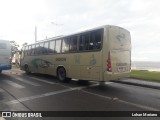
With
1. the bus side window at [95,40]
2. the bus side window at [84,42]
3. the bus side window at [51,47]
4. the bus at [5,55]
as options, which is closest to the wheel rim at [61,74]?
the bus side window at [51,47]

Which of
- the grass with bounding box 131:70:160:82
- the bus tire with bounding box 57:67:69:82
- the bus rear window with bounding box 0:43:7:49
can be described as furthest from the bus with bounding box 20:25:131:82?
the bus rear window with bounding box 0:43:7:49

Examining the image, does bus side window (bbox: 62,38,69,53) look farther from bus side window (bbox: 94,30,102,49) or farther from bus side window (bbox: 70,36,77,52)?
bus side window (bbox: 94,30,102,49)

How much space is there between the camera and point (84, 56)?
11969 mm

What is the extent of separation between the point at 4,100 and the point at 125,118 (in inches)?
205

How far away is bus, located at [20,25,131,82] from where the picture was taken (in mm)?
10672

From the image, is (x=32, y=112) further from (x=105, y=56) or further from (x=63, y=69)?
(x=63, y=69)

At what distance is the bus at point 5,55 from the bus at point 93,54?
582cm

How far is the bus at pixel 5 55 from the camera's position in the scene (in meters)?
18.9

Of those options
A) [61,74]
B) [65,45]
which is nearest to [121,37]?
[65,45]

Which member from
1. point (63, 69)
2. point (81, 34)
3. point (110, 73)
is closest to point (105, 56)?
point (110, 73)

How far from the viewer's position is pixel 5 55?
1914 centimetres

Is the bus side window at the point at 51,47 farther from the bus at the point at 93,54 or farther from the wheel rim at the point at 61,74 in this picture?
the wheel rim at the point at 61,74

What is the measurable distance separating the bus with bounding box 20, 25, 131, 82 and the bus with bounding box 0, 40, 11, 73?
5.82m

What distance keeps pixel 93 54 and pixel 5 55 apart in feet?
36.4
